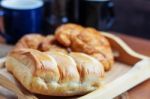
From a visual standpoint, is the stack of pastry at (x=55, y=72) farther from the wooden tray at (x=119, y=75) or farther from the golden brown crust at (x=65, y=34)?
the golden brown crust at (x=65, y=34)

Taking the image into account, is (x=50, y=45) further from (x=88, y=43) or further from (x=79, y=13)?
(x=79, y=13)

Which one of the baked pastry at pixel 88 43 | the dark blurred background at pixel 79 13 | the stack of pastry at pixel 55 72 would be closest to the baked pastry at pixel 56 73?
the stack of pastry at pixel 55 72

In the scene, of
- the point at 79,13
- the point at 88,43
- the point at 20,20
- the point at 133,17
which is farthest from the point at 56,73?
the point at 133,17

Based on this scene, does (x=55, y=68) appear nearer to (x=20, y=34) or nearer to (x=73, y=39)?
(x=73, y=39)

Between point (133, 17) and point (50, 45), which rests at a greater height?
point (50, 45)

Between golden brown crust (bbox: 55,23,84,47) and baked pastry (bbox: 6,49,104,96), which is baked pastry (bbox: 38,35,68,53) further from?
baked pastry (bbox: 6,49,104,96)

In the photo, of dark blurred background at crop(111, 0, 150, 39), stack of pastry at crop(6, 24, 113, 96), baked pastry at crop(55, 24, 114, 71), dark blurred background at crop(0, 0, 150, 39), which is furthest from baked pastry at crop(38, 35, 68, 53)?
dark blurred background at crop(111, 0, 150, 39)
